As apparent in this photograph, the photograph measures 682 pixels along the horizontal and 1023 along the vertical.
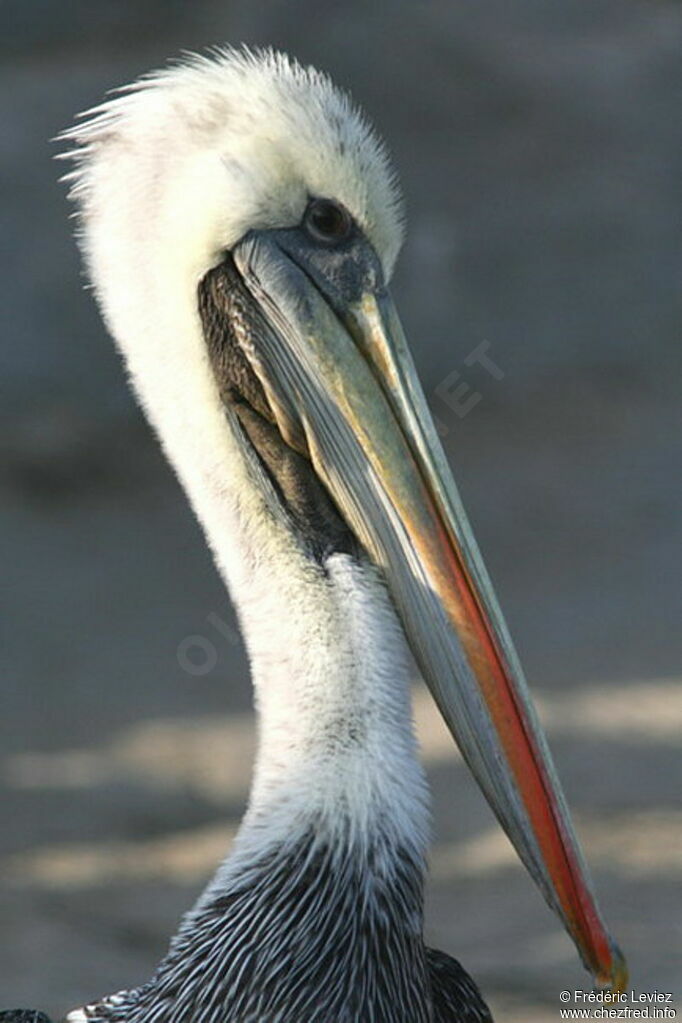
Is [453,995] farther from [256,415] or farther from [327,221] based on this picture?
[327,221]

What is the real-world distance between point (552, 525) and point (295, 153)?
222cm

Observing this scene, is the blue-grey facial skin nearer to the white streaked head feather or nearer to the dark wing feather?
the white streaked head feather

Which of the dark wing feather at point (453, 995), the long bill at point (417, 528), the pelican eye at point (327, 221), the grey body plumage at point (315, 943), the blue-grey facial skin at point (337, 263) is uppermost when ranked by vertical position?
the pelican eye at point (327, 221)

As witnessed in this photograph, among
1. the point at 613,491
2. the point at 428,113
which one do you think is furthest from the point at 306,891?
the point at 428,113

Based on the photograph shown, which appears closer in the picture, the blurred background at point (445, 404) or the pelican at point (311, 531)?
the pelican at point (311, 531)

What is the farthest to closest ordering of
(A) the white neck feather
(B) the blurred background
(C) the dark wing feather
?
(B) the blurred background → (C) the dark wing feather → (A) the white neck feather

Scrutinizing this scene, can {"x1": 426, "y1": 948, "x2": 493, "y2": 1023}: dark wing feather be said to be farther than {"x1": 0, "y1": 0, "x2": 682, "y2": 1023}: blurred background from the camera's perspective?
No

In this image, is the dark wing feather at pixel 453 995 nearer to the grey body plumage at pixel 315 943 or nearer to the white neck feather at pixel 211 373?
the grey body plumage at pixel 315 943

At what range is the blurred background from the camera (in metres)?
4.27

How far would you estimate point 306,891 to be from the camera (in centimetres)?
234

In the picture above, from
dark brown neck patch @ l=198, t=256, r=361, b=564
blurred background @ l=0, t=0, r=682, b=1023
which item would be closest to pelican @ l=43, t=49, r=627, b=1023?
dark brown neck patch @ l=198, t=256, r=361, b=564

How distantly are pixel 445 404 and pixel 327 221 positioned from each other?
6.51 feet

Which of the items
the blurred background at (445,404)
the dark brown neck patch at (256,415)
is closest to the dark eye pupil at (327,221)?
the dark brown neck patch at (256,415)

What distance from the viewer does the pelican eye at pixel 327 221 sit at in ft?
7.80
